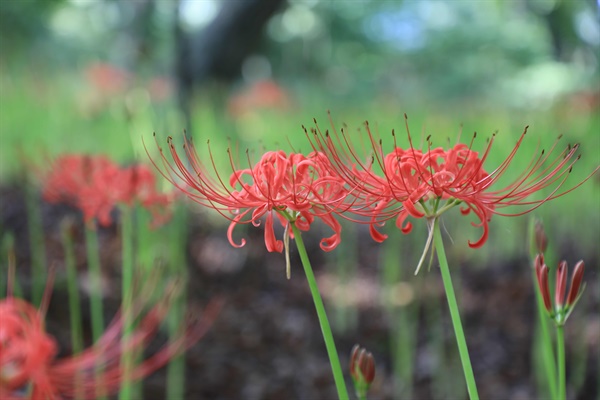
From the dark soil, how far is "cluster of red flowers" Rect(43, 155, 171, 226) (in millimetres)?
860

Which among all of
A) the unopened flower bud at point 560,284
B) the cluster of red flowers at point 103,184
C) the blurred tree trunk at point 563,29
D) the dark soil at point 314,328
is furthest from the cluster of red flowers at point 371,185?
the blurred tree trunk at point 563,29

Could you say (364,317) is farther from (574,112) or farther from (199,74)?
(199,74)

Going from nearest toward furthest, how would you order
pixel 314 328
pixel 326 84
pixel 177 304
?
pixel 177 304, pixel 314 328, pixel 326 84

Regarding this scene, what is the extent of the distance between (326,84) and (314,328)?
21.9 feet

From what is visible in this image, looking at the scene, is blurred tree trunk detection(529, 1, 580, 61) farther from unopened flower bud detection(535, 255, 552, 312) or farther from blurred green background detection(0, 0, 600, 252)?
unopened flower bud detection(535, 255, 552, 312)

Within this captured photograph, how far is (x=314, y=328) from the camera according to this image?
7.81 feet

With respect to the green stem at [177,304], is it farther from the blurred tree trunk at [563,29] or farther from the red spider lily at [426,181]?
the blurred tree trunk at [563,29]

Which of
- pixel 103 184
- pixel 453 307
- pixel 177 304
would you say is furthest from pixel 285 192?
pixel 177 304

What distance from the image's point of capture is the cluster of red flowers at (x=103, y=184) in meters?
1.17

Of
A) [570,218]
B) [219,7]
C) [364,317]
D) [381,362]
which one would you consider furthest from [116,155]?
[570,218]

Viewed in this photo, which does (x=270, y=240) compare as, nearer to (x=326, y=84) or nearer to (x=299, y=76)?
(x=326, y=84)

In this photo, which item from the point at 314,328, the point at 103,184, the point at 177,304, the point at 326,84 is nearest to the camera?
the point at 103,184

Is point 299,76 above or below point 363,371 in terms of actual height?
above

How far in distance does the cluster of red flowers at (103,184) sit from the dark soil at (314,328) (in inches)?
33.9
